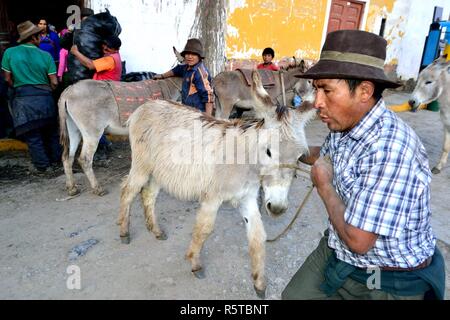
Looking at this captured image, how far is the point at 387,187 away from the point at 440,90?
5175mm

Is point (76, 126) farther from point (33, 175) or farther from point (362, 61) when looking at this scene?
point (362, 61)

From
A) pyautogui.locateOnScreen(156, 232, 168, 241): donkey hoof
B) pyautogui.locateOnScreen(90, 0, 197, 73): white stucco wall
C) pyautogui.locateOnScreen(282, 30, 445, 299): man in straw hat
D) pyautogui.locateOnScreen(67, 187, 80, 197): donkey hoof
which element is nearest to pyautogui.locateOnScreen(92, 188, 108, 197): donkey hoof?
pyautogui.locateOnScreen(67, 187, 80, 197): donkey hoof

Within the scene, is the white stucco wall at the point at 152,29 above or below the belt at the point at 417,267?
above

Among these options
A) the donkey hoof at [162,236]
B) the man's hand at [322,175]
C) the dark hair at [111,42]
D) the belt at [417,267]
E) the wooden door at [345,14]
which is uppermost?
the wooden door at [345,14]

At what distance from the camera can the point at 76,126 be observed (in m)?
4.27

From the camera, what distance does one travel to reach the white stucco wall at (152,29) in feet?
19.6

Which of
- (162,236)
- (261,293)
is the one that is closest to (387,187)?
(261,293)

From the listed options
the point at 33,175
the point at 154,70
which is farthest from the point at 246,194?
the point at 154,70

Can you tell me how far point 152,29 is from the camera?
6305mm

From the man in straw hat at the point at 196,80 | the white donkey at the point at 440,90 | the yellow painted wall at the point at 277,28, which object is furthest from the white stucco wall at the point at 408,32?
the man in straw hat at the point at 196,80

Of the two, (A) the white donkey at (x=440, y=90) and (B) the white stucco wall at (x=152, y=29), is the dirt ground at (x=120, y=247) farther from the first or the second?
(B) the white stucco wall at (x=152, y=29)

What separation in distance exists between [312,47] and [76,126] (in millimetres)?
7404

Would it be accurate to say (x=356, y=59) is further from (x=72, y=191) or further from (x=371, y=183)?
(x=72, y=191)

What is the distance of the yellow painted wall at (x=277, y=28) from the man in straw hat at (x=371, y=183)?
6.55 meters
